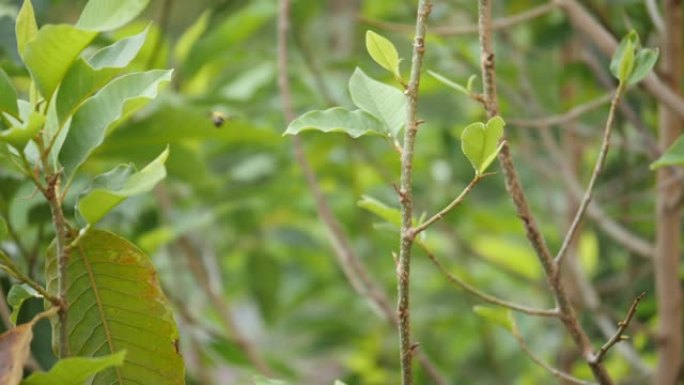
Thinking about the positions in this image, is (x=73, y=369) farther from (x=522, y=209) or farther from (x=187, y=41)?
(x=187, y=41)

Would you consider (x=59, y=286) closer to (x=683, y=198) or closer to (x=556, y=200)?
(x=683, y=198)

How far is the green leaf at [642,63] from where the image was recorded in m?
0.87

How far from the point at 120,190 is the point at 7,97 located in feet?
0.34

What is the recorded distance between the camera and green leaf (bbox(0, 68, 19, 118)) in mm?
731

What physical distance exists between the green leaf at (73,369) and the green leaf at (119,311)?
0.41 feet

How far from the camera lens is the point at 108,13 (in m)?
0.79

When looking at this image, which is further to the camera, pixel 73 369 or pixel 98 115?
pixel 98 115

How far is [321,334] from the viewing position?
8.18 feet

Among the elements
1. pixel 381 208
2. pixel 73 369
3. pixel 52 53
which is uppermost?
pixel 52 53

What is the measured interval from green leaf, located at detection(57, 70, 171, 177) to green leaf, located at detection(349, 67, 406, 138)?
0.15 metres

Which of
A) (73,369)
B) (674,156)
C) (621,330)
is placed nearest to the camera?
(73,369)

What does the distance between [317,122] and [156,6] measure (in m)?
3.05

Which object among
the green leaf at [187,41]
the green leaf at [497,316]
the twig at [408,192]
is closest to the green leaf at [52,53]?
the twig at [408,192]

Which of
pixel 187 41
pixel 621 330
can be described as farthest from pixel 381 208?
pixel 187 41
